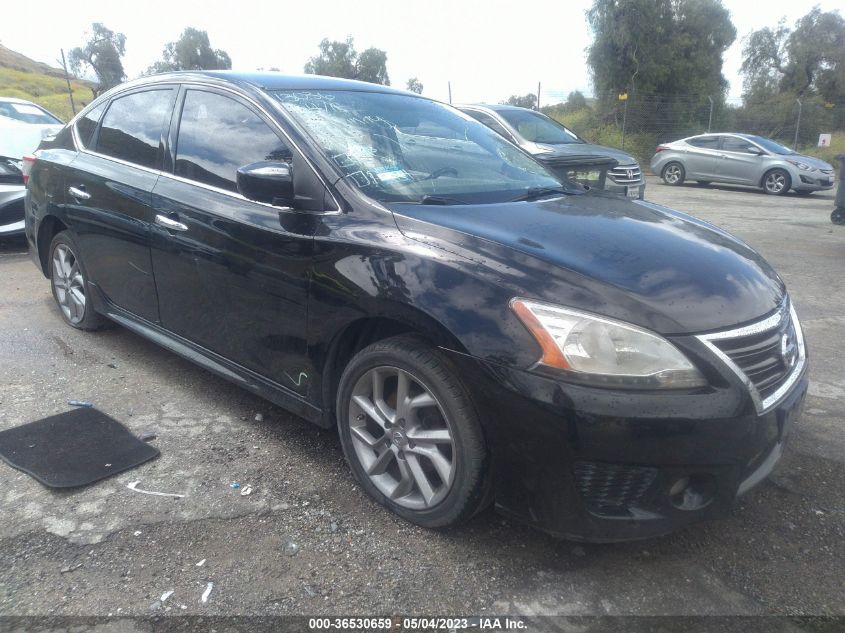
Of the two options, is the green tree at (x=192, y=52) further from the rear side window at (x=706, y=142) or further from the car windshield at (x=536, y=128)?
the car windshield at (x=536, y=128)

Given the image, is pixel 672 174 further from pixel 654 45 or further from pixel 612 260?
pixel 612 260

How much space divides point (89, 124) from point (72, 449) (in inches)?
90.1

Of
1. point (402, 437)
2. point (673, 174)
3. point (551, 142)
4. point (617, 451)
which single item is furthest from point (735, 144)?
point (617, 451)

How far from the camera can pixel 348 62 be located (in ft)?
190

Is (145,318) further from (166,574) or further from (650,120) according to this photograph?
(650,120)

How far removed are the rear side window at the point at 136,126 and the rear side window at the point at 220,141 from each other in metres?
0.24

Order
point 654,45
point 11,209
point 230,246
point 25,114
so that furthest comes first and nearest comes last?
1. point 654,45
2. point 25,114
3. point 11,209
4. point 230,246

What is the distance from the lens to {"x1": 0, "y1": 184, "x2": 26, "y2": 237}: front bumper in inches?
289

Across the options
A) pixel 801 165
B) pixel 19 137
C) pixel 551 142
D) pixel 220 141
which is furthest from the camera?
pixel 801 165

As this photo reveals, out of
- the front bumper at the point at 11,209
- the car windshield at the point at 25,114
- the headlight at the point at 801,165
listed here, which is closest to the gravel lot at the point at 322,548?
the front bumper at the point at 11,209

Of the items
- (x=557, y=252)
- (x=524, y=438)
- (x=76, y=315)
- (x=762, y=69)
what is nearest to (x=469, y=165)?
(x=557, y=252)

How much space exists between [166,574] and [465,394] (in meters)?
1.19

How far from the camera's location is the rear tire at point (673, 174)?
58.3ft

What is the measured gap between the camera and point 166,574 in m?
2.36
